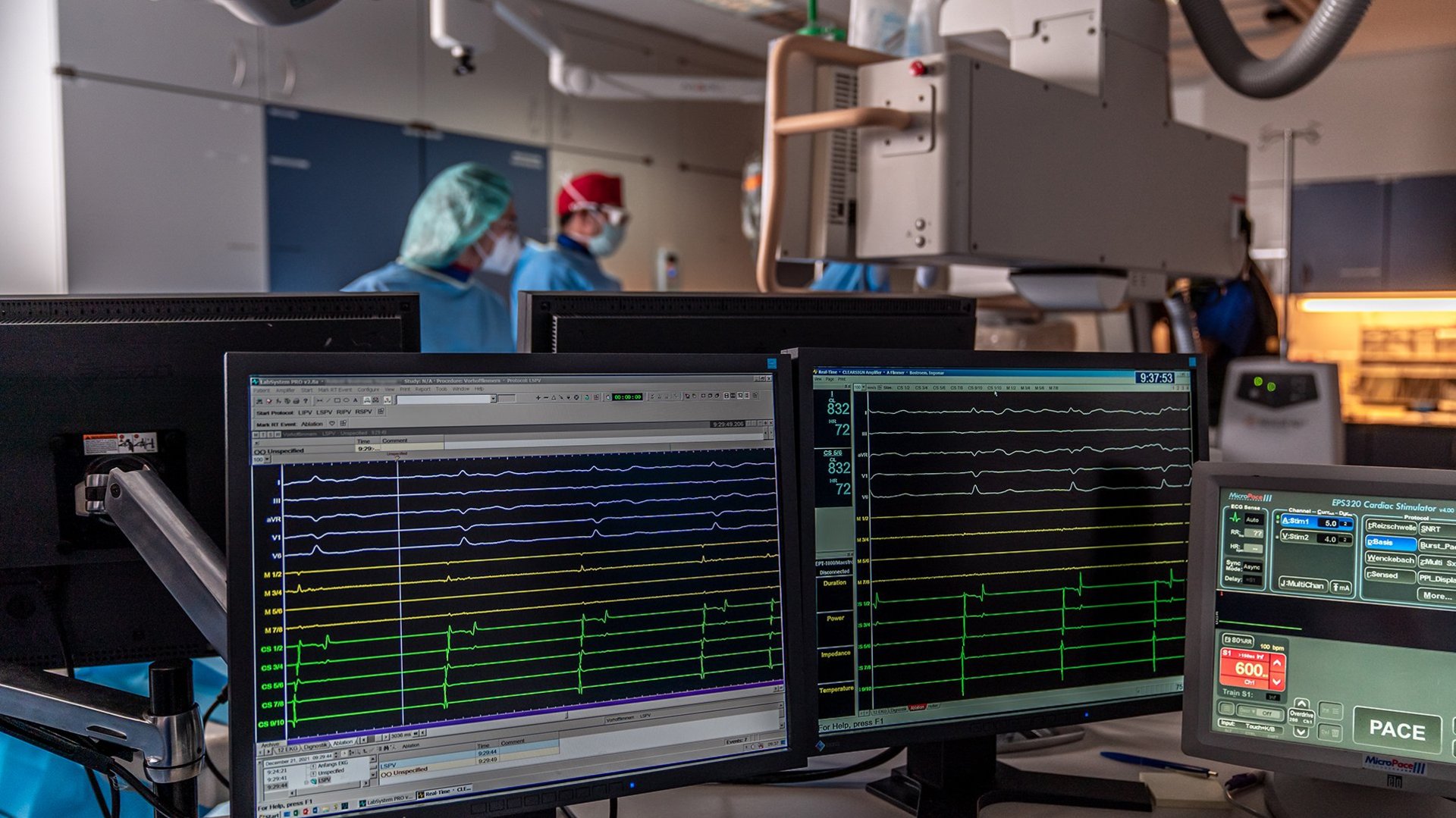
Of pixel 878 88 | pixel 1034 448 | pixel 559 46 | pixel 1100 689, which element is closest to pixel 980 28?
pixel 878 88

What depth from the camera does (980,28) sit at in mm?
1657

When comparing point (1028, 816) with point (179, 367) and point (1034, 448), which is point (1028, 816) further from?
point (179, 367)

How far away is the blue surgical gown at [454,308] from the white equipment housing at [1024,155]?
1.87 metres

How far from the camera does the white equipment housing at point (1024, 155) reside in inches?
54.7

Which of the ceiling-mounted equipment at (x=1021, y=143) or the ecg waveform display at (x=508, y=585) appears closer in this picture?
the ecg waveform display at (x=508, y=585)

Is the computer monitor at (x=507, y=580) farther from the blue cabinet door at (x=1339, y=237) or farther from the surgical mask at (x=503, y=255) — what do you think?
the blue cabinet door at (x=1339, y=237)

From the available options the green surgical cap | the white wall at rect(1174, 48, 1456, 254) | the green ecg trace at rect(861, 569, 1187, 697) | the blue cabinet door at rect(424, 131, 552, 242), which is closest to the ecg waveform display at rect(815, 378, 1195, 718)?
the green ecg trace at rect(861, 569, 1187, 697)

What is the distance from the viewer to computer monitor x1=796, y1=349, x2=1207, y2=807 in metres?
0.93

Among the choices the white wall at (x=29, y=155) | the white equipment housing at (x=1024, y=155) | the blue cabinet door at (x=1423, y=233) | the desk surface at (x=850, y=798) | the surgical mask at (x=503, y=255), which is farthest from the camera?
the blue cabinet door at (x=1423, y=233)

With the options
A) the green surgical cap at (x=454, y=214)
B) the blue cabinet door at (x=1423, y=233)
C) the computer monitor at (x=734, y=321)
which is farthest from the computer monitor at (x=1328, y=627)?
the blue cabinet door at (x=1423, y=233)

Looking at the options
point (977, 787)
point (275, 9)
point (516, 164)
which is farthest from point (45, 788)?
point (516, 164)

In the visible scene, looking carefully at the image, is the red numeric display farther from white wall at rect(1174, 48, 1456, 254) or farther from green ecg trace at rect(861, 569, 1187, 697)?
white wall at rect(1174, 48, 1456, 254)

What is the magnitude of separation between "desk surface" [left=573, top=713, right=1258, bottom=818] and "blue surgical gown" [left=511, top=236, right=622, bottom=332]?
2497 millimetres

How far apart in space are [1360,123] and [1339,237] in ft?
1.74
